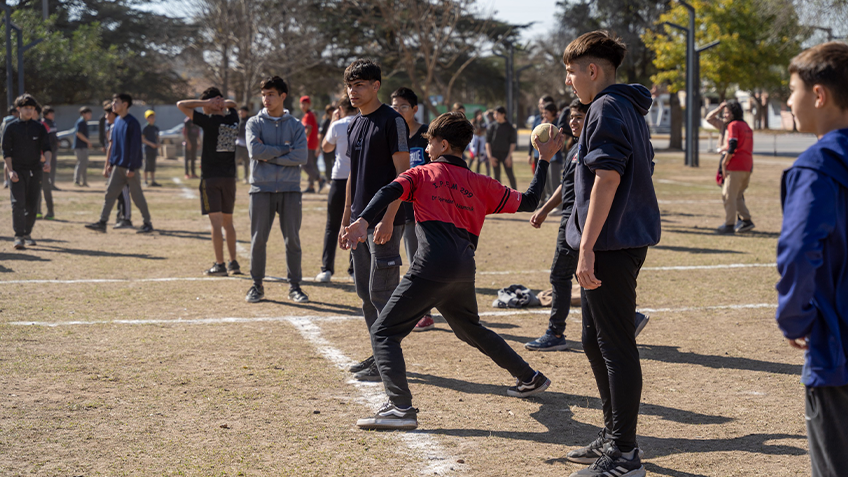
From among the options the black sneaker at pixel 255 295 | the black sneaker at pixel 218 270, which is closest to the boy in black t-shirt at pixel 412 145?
the black sneaker at pixel 255 295

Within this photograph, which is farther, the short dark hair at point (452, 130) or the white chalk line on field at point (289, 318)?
the white chalk line on field at point (289, 318)

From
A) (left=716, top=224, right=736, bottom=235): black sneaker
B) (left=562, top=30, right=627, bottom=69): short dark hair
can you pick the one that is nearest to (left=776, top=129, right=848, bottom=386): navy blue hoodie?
(left=562, top=30, right=627, bottom=69): short dark hair

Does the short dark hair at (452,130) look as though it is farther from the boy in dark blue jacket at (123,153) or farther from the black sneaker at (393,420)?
the boy in dark blue jacket at (123,153)

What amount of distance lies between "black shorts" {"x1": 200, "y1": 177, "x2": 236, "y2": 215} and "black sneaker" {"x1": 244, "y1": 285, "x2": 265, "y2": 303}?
1.15 metres

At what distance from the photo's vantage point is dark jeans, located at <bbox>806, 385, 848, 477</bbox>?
2611 mm

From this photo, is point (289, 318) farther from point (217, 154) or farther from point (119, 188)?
point (119, 188)

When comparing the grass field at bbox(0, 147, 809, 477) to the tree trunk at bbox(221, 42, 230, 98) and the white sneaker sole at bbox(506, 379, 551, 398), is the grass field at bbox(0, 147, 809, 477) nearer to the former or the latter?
the white sneaker sole at bbox(506, 379, 551, 398)

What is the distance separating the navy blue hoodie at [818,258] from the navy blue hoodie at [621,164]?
1009 millimetres

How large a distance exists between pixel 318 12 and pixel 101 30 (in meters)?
19.2

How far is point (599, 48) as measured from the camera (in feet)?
12.0

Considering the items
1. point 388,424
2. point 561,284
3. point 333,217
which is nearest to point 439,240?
point 388,424

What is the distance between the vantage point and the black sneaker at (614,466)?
3.80 metres

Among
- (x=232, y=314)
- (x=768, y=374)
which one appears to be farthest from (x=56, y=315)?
(x=768, y=374)

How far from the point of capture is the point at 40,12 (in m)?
49.0
